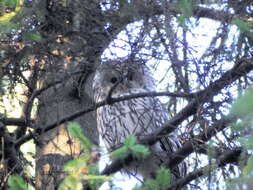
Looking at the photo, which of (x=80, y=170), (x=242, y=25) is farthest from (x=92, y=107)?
(x=80, y=170)

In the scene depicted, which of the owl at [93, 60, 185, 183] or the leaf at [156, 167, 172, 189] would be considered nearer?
the leaf at [156, 167, 172, 189]

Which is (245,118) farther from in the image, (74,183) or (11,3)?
(11,3)

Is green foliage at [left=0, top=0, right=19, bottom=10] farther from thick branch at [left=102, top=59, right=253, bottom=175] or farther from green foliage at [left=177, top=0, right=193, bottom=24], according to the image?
thick branch at [left=102, top=59, right=253, bottom=175]

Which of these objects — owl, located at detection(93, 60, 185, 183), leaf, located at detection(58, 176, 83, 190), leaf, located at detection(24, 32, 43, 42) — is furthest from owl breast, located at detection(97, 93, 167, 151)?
leaf, located at detection(58, 176, 83, 190)

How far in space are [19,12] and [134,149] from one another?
1.52 m

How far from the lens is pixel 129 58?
3533 millimetres

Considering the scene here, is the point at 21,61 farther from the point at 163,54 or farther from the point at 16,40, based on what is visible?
the point at 163,54

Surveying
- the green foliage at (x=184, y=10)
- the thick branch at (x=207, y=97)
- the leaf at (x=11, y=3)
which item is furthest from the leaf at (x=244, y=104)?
the leaf at (x=11, y=3)

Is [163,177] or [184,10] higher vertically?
[184,10]

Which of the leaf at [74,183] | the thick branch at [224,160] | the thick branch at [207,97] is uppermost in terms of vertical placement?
the thick branch at [207,97]

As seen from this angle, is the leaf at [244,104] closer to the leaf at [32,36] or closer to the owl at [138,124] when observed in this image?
the leaf at [32,36]

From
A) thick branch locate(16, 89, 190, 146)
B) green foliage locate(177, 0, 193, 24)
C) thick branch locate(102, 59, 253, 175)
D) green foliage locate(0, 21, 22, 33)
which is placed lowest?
thick branch locate(102, 59, 253, 175)

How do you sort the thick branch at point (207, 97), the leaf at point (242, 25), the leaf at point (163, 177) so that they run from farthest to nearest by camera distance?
the thick branch at point (207, 97)
the leaf at point (242, 25)
the leaf at point (163, 177)

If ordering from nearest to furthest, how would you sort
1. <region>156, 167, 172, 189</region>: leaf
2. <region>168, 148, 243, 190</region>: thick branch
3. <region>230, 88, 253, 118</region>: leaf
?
<region>230, 88, 253, 118</region>: leaf
<region>156, 167, 172, 189</region>: leaf
<region>168, 148, 243, 190</region>: thick branch
